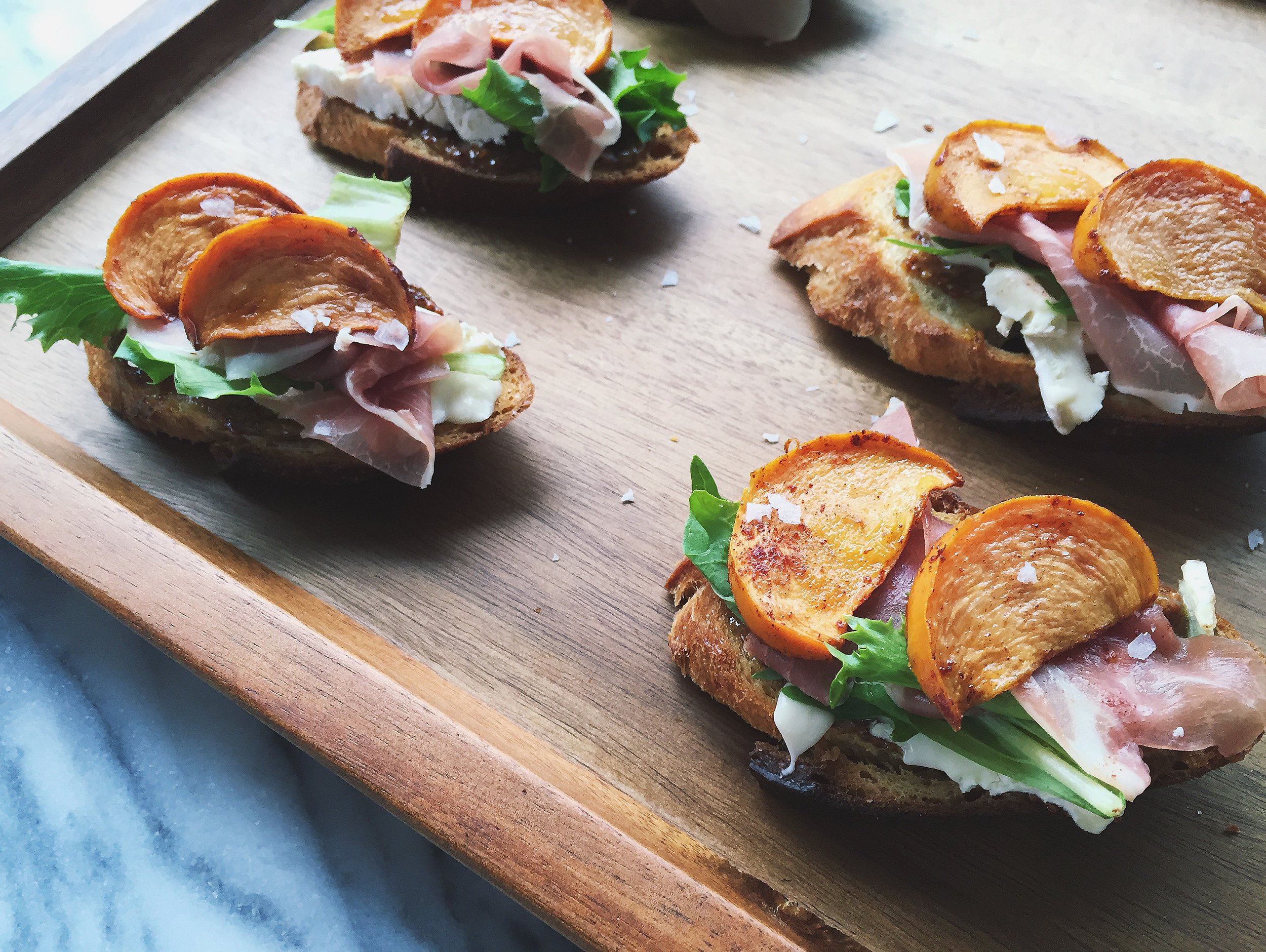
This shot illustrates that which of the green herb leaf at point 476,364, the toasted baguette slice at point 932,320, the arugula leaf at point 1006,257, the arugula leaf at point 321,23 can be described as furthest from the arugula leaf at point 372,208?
the arugula leaf at point 1006,257

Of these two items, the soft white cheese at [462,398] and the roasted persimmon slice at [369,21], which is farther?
the roasted persimmon slice at [369,21]

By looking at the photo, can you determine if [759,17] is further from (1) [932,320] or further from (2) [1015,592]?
(2) [1015,592]

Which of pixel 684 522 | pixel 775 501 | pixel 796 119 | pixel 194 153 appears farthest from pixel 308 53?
pixel 775 501

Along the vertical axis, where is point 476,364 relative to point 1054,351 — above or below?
below

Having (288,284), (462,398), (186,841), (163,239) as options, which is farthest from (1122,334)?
(186,841)

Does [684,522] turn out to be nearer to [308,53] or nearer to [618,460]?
[618,460]

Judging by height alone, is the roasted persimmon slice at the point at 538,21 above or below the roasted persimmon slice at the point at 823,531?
above

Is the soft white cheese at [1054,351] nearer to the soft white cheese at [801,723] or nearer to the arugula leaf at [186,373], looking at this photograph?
the soft white cheese at [801,723]

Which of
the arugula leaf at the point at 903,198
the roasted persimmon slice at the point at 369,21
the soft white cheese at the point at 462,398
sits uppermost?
the roasted persimmon slice at the point at 369,21
